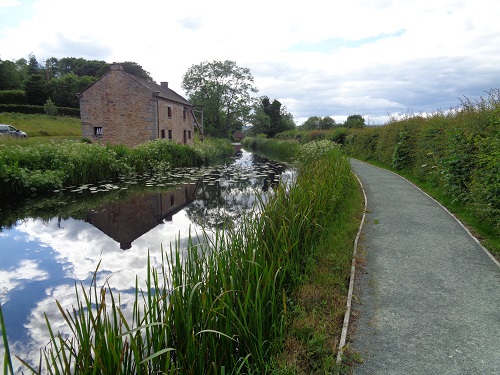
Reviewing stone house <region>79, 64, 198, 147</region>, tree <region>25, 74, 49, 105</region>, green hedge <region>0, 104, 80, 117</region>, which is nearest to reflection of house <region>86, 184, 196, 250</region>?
stone house <region>79, 64, 198, 147</region>

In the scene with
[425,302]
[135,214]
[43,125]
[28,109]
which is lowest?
[135,214]

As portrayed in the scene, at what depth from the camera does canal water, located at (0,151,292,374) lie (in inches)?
212

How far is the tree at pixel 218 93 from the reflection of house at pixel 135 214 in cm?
4150

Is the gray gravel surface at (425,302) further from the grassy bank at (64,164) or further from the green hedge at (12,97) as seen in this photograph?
the green hedge at (12,97)

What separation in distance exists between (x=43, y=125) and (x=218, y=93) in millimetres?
24861

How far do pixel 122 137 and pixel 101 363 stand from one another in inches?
1134

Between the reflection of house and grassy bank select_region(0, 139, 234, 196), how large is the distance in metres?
3.24

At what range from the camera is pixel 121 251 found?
788 centimetres

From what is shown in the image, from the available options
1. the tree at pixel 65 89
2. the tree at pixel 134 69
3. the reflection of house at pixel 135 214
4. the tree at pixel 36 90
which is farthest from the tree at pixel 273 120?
the reflection of house at pixel 135 214

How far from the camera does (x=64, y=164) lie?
14.9 metres

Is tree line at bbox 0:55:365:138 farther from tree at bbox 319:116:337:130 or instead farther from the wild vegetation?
the wild vegetation

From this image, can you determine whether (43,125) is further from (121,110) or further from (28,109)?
(121,110)

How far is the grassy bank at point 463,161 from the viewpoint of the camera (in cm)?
686

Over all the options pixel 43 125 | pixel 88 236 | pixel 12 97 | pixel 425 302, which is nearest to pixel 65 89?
pixel 12 97
